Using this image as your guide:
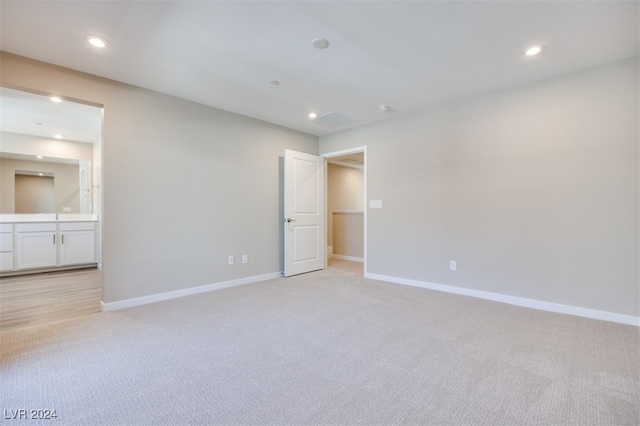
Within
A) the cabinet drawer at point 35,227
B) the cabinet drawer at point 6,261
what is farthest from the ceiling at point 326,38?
the cabinet drawer at point 6,261

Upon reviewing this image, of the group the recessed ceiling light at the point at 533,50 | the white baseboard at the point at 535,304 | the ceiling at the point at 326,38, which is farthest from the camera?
the white baseboard at the point at 535,304

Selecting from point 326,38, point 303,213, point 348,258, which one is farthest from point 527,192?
point 348,258

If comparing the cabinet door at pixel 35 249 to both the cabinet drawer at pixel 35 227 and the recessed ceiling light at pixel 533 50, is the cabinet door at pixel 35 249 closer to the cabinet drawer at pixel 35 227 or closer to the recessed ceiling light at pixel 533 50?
the cabinet drawer at pixel 35 227

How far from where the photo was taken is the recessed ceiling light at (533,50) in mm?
2410

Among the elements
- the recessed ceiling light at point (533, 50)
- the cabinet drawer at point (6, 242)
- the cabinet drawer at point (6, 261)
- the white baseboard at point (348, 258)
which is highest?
the recessed ceiling light at point (533, 50)

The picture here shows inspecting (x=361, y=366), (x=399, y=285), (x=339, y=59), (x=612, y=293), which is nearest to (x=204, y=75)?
(x=339, y=59)

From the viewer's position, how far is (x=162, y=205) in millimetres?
3383

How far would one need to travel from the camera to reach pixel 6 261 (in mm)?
4512

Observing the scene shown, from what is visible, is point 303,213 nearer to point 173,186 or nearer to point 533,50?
point 173,186

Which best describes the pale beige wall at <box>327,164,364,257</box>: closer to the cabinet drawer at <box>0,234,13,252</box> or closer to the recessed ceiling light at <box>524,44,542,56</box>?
the recessed ceiling light at <box>524,44,542,56</box>

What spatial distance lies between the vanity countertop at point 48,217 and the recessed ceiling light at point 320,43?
5.59 meters

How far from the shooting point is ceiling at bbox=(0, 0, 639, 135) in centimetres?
197

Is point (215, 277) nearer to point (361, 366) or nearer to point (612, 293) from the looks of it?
point (361, 366)

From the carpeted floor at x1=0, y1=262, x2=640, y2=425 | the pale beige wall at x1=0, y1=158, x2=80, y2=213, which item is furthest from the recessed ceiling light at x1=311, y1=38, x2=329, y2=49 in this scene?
the pale beige wall at x1=0, y1=158, x2=80, y2=213
